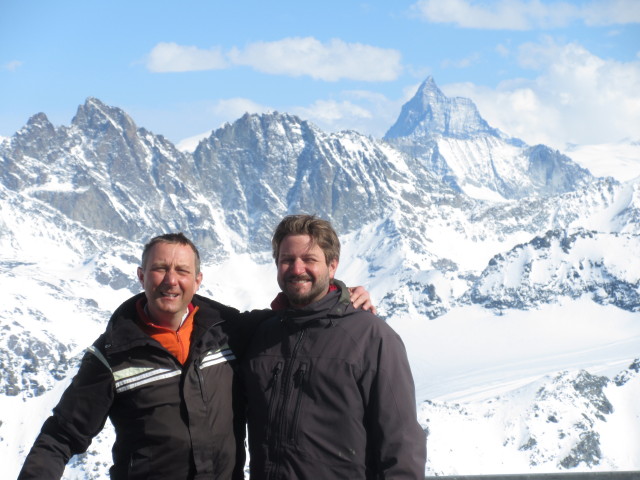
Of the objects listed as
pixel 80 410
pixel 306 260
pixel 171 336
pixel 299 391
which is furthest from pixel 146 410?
pixel 306 260

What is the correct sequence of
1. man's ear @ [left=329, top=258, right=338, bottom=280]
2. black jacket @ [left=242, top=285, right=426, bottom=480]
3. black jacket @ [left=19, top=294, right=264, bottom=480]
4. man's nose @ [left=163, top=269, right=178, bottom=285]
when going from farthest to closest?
1. man's ear @ [left=329, top=258, right=338, bottom=280]
2. man's nose @ [left=163, top=269, right=178, bottom=285]
3. black jacket @ [left=19, top=294, right=264, bottom=480]
4. black jacket @ [left=242, top=285, right=426, bottom=480]

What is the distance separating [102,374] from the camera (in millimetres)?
8109

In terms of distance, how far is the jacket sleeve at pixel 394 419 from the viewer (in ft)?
24.9

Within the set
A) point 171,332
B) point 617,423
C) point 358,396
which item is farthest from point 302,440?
point 617,423

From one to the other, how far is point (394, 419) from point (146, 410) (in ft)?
8.04

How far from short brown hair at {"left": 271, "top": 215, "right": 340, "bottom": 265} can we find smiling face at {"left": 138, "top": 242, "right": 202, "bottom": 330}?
3.05ft

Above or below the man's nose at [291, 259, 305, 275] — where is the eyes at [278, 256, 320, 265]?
above

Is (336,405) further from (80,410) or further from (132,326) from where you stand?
(80,410)

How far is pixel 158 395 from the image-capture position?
8141 mm

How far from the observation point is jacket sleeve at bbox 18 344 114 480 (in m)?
8.03

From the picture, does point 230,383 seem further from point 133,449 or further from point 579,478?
point 579,478

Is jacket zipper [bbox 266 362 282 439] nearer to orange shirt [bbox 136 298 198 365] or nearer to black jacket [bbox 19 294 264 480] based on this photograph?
black jacket [bbox 19 294 264 480]

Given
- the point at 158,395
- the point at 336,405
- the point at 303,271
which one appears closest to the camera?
the point at 336,405

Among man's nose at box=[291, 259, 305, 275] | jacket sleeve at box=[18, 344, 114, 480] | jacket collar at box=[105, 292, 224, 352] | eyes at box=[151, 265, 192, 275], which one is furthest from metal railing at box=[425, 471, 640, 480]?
jacket sleeve at box=[18, 344, 114, 480]
